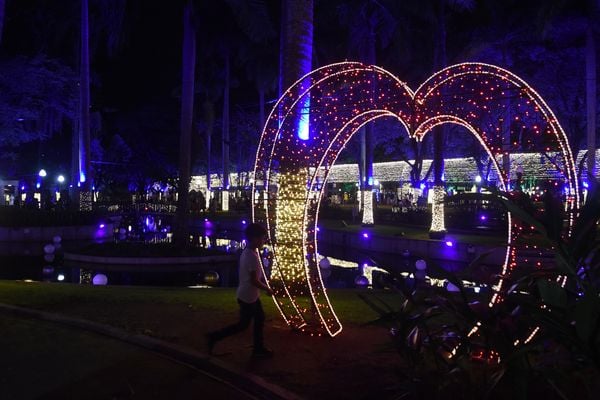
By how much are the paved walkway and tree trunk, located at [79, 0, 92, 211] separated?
71.6 ft

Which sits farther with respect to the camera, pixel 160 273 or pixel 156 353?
pixel 160 273

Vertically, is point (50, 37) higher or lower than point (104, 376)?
higher

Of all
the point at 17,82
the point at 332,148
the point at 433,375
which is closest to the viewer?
the point at 433,375

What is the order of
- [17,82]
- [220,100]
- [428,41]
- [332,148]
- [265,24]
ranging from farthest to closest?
[220,100], [428,41], [17,82], [265,24], [332,148]

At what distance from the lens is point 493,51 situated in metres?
27.1

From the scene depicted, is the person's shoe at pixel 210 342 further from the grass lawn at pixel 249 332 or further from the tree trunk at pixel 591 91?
the tree trunk at pixel 591 91

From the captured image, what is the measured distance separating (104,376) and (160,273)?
11008 millimetres

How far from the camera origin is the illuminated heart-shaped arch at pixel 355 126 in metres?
6.50

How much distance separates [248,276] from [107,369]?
1.80m

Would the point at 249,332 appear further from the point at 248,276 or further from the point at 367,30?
the point at 367,30

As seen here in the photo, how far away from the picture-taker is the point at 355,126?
7.62 m

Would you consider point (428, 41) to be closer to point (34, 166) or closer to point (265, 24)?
point (265, 24)

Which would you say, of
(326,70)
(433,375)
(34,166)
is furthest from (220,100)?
(433,375)

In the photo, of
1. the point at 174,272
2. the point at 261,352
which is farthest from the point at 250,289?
the point at 174,272
